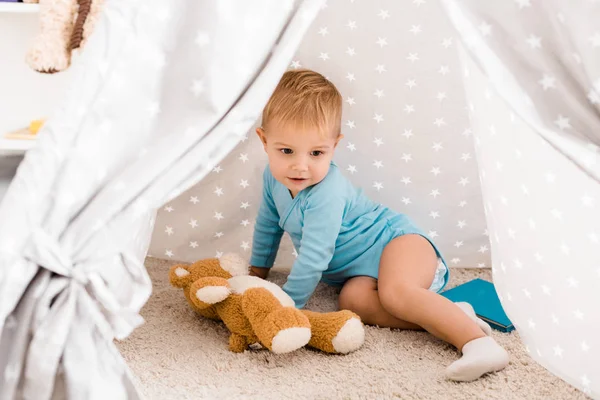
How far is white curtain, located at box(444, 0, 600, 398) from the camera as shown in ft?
2.86

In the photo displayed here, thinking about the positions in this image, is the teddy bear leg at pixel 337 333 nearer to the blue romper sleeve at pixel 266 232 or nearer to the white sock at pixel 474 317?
the white sock at pixel 474 317

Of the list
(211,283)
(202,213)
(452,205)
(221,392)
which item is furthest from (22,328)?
(452,205)

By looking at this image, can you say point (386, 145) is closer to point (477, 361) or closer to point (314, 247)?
point (314, 247)

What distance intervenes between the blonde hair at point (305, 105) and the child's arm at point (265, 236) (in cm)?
24

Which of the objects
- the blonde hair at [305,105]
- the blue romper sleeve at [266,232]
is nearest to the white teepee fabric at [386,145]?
the blue romper sleeve at [266,232]

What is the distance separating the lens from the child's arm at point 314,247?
1.48 m

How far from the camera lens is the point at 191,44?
88 centimetres

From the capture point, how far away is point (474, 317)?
55.9 inches

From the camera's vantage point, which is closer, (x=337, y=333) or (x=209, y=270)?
(x=337, y=333)

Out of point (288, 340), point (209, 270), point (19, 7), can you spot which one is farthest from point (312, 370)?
point (19, 7)

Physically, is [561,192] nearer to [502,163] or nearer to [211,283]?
[502,163]

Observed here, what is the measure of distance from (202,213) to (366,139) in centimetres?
51

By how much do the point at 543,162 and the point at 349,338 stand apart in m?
0.51

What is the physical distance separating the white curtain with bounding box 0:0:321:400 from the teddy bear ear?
614 mm
